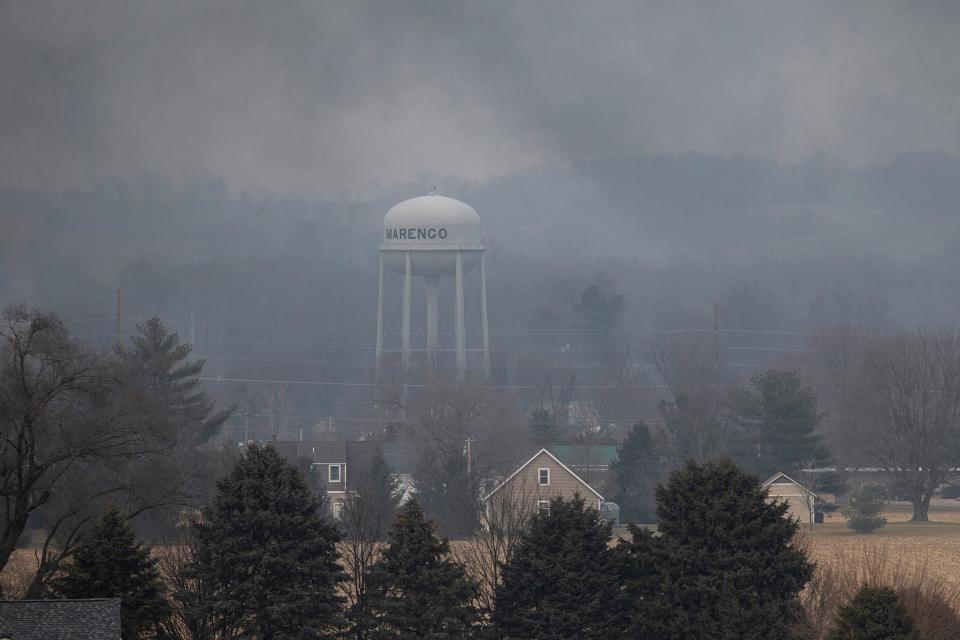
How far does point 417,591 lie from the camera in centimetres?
3481

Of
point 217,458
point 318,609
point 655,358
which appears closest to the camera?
point 318,609

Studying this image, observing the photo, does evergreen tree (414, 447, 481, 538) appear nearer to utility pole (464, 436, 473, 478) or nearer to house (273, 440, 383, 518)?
utility pole (464, 436, 473, 478)

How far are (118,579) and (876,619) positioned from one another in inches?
628

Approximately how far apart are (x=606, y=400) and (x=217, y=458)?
56532 mm

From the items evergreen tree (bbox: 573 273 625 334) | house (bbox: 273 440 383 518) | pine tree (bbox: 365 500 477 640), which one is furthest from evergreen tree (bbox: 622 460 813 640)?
evergreen tree (bbox: 573 273 625 334)

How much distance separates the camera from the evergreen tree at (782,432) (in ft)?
234

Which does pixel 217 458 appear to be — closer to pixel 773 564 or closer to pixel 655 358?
pixel 773 564

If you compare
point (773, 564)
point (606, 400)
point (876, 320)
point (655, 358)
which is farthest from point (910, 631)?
point (876, 320)

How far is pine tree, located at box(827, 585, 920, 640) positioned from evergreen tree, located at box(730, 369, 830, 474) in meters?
42.3

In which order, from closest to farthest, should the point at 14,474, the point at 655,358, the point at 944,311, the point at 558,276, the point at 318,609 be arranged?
the point at 318,609, the point at 14,474, the point at 655,358, the point at 944,311, the point at 558,276

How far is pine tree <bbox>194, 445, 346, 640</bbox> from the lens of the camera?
3394 cm

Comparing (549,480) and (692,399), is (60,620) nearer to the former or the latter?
(549,480)

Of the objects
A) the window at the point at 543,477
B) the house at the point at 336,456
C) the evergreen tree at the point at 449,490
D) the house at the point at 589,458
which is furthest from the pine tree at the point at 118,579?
the house at the point at 589,458

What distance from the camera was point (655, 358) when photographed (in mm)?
122125
